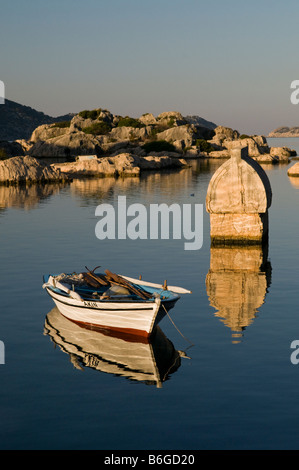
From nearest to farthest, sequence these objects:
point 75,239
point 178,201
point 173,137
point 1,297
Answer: point 1,297
point 75,239
point 178,201
point 173,137

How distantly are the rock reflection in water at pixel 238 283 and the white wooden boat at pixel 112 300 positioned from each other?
112 inches

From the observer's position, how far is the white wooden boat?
24.3 m

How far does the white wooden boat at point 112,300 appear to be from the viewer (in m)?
24.3

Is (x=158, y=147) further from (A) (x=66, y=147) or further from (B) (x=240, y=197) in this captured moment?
(B) (x=240, y=197)

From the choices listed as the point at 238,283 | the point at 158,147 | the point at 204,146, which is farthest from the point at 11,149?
the point at 238,283

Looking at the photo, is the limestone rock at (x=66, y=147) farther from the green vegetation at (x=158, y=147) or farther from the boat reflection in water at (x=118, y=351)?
the boat reflection in water at (x=118, y=351)

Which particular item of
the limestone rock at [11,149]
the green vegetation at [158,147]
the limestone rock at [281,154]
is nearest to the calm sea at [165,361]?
the limestone rock at [11,149]

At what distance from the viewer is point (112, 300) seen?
24.8 m

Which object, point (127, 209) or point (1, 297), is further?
point (127, 209)

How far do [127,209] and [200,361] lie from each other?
4511 centimetres
